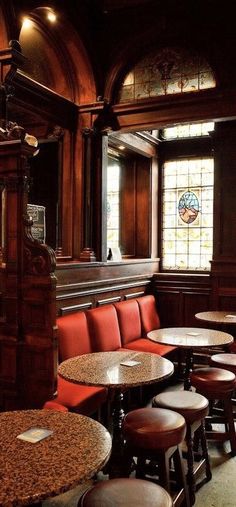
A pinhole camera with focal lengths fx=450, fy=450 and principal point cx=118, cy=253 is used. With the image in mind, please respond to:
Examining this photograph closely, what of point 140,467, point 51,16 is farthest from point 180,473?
point 51,16

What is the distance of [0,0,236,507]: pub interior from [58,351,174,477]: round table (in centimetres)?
Answer: 1

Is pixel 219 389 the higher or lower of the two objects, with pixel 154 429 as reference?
lower

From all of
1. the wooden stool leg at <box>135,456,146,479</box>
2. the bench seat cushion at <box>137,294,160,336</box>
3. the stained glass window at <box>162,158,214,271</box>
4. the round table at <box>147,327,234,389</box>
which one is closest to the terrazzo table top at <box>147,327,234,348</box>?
the round table at <box>147,327,234,389</box>

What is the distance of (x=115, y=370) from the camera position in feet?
9.26

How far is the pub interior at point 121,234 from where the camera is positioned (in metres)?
2.74

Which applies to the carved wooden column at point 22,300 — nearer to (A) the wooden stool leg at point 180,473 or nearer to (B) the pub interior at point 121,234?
(B) the pub interior at point 121,234

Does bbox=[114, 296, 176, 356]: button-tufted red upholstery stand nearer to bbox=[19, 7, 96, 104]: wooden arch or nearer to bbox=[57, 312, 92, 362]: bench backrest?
bbox=[57, 312, 92, 362]: bench backrest

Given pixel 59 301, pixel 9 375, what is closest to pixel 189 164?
pixel 59 301

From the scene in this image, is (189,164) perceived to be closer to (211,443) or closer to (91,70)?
(91,70)

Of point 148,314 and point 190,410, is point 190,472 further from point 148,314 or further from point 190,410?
point 148,314

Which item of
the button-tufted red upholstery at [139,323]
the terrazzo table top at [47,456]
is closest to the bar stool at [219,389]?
the button-tufted red upholstery at [139,323]

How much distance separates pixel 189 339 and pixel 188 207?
310 centimetres

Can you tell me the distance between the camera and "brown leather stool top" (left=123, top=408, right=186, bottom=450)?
235 cm

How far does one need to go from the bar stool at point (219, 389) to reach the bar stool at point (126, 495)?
1.78 metres
